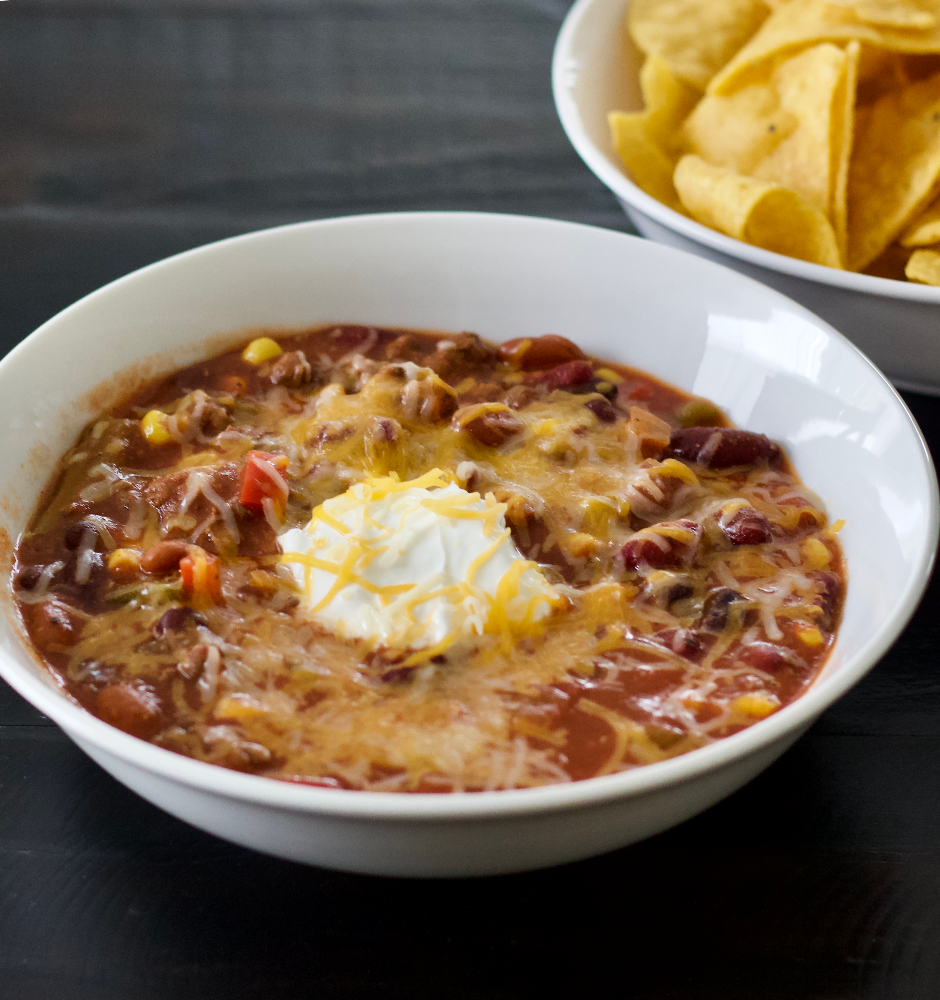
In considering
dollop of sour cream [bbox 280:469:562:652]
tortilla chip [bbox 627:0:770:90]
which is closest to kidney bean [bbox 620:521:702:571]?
dollop of sour cream [bbox 280:469:562:652]

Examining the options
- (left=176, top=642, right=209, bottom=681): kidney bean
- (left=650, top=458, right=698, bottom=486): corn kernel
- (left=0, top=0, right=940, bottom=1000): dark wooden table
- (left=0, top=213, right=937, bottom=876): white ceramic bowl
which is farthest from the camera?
(left=650, top=458, right=698, bottom=486): corn kernel

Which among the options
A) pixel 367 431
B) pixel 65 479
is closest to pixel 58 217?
pixel 65 479

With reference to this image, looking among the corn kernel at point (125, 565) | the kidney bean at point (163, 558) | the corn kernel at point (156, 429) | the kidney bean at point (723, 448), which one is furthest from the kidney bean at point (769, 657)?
the corn kernel at point (156, 429)

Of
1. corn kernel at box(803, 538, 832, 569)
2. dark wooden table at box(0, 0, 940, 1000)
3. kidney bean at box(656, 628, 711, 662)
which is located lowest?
dark wooden table at box(0, 0, 940, 1000)

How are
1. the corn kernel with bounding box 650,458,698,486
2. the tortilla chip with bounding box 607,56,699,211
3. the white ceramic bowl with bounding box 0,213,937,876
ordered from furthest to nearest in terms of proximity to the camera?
the tortilla chip with bounding box 607,56,699,211, the corn kernel with bounding box 650,458,698,486, the white ceramic bowl with bounding box 0,213,937,876

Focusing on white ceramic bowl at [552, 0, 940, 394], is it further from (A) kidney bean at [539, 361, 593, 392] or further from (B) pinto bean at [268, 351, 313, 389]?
(B) pinto bean at [268, 351, 313, 389]

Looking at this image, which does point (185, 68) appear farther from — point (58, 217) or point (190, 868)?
point (190, 868)
